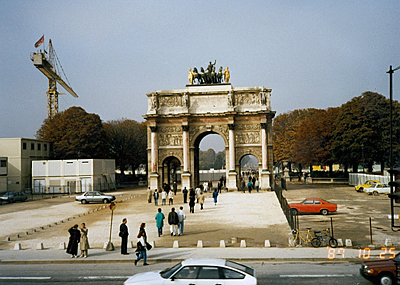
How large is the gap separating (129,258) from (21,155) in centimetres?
4537

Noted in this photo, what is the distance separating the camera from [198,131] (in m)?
48.7

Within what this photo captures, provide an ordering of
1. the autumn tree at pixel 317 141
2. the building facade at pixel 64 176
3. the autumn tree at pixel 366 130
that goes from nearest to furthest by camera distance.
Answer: the building facade at pixel 64 176
the autumn tree at pixel 366 130
the autumn tree at pixel 317 141

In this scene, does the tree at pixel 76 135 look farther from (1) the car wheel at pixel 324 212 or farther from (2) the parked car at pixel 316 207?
(1) the car wheel at pixel 324 212

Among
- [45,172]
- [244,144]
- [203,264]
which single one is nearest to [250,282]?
[203,264]

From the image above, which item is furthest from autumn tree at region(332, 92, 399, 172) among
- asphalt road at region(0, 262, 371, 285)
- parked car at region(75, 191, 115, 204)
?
asphalt road at region(0, 262, 371, 285)

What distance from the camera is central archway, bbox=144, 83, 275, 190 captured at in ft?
155

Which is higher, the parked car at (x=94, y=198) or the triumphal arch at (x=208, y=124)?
the triumphal arch at (x=208, y=124)

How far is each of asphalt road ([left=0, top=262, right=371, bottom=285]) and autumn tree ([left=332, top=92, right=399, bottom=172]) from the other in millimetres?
44328

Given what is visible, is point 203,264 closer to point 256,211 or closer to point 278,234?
point 278,234

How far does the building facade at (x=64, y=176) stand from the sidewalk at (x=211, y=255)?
122 feet

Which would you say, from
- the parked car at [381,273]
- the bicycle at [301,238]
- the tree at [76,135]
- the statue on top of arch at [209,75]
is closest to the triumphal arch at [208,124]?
the statue on top of arch at [209,75]

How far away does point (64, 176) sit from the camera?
5466 centimetres

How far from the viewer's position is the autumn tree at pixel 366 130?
54875mm

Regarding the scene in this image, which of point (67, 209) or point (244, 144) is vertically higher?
point (244, 144)
